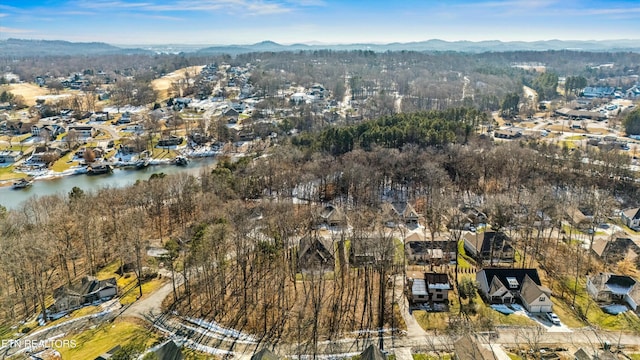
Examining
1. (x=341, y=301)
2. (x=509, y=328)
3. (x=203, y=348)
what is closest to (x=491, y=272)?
(x=509, y=328)

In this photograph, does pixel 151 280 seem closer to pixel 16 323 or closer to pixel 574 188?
pixel 16 323

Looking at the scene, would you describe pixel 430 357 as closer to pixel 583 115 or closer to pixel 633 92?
pixel 583 115

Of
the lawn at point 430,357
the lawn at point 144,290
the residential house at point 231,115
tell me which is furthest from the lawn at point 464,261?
the residential house at point 231,115

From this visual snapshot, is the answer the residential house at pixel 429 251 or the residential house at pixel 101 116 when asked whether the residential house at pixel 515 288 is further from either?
the residential house at pixel 101 116

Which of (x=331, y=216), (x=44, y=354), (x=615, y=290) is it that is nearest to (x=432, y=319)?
(x=615, y=290)

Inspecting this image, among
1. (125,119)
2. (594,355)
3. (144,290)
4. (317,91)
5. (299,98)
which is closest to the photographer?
(594,355)

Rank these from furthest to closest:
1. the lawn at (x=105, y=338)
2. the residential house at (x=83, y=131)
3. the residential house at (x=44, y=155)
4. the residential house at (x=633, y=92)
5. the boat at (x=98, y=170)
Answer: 1. the residential house at (x=633, y=92)
2. the residential house at (x=83, y=131)
3. the residential house at (x=44, y=155)
4. the boat at (x=98, y=170)
5. the lawn at (x=105, y=338)
